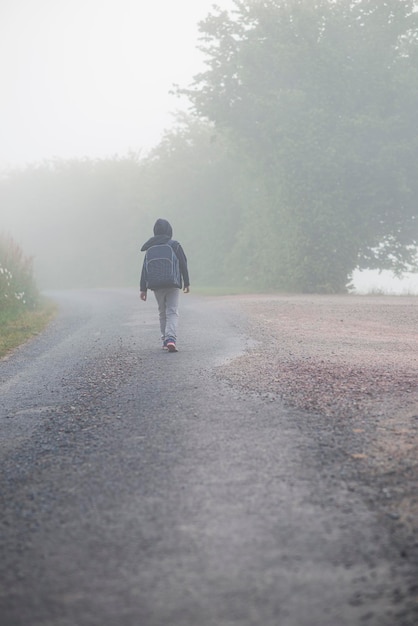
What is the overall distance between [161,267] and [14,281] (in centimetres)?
969

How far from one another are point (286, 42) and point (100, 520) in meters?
25.7

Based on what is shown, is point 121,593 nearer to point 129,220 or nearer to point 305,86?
point 305,86

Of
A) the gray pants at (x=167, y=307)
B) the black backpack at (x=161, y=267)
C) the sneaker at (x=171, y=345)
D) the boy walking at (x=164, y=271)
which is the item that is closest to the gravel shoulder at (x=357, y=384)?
the sneaker at (x=171, y=345)

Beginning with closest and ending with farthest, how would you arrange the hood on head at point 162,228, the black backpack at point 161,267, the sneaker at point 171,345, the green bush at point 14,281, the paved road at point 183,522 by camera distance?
the paved road at point 183,522, the sneaker at point 171,345, the black backpack at point 161,267, the hood on head at point 162,228, the green bush at point 14,281

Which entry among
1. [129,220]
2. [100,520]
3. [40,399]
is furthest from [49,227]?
[100,520]

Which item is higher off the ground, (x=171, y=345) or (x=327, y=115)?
(x=327, y=115)

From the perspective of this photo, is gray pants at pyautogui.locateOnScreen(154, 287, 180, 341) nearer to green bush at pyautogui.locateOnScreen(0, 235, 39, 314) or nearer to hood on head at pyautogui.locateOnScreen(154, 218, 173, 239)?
hood on head at pyautogui.locateOnScreen(154, 218, 173, 239)

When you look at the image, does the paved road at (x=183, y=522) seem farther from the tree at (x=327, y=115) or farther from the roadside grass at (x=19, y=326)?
the tree at (x=327, y=115)

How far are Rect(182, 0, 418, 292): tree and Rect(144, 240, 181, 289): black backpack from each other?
52.3 feet

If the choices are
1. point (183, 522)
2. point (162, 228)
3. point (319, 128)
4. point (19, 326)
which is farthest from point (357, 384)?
point (319, 128)

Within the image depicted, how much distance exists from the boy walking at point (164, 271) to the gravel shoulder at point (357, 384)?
156 centimetres

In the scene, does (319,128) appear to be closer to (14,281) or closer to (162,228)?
(14,281)

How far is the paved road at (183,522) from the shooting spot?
2.76 meters

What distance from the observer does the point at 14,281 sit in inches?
754
